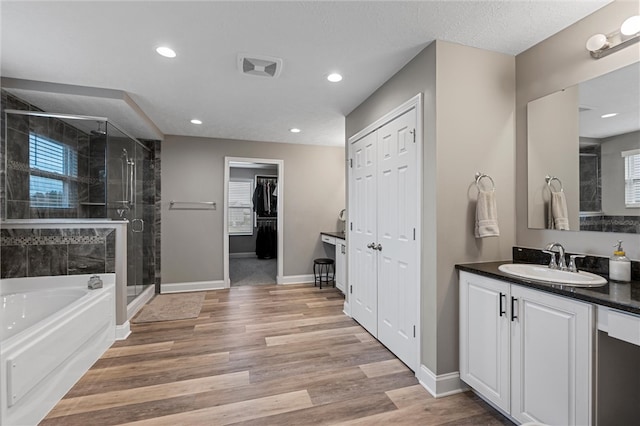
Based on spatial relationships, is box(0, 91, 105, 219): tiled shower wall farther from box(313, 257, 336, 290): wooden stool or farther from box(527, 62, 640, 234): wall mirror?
box(527, 62, 640, 234): wall mirror

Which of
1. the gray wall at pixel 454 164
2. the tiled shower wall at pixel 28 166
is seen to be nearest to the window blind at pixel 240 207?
the tiled shower wall at pixel 28 166

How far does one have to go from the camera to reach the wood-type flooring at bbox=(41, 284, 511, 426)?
175 centimetres

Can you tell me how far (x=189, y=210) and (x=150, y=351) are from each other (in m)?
2.42

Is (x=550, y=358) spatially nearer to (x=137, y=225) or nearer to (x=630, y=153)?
(x=630, y=153)

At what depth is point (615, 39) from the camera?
5.43 feet

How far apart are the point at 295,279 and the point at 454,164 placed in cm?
360

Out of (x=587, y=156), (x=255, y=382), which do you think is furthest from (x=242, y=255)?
(x=587, y=156)

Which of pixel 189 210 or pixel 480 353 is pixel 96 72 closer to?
pixel 189 210

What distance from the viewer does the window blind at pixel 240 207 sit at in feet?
25.2

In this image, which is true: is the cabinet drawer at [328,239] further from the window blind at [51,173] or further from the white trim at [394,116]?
the window blind at [51,173]

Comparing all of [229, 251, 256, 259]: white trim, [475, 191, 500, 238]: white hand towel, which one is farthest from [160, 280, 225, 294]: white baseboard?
[475, 191, 500, 238]: white hand towel

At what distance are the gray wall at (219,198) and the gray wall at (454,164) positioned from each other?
303 cm

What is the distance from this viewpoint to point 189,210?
14.9 ft

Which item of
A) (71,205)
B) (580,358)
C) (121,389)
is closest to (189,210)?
(71,205)
